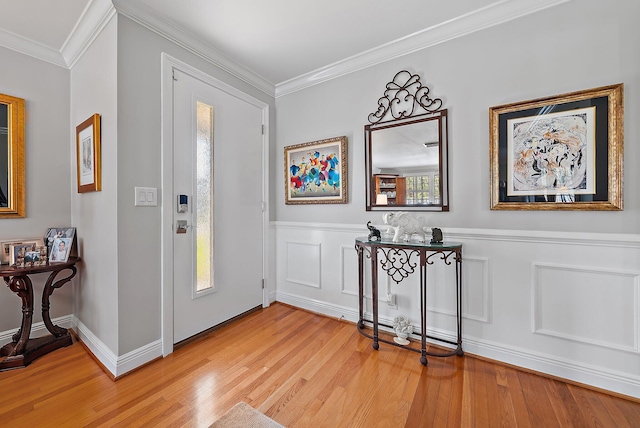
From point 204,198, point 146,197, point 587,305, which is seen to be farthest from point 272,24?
point 587,305

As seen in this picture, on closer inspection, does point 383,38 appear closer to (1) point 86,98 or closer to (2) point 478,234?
(2) point 478,234

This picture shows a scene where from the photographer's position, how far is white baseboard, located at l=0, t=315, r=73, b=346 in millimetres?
2133

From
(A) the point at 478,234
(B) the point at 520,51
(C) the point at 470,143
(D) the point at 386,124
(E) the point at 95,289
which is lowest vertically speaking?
(E) the point at 95,289

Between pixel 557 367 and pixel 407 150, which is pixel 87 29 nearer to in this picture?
pixel 407 150

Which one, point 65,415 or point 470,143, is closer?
point 65,415

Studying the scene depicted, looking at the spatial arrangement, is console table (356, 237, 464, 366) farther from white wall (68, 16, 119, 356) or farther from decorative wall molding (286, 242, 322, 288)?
white wall (68, 16, 119, 356)

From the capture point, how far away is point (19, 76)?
2.18 m

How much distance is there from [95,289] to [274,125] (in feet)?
7.34

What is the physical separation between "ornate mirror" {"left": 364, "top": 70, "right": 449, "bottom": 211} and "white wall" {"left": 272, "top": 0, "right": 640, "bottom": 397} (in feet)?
0.26

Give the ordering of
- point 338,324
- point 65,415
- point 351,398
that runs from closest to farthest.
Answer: point 65,415
point 351,398
point 338,324

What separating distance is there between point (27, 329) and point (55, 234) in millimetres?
744

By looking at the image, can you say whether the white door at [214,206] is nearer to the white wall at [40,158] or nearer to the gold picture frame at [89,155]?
the gold picture frame at [89,155]

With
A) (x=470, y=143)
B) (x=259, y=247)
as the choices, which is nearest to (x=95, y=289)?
(x=259, y=247)

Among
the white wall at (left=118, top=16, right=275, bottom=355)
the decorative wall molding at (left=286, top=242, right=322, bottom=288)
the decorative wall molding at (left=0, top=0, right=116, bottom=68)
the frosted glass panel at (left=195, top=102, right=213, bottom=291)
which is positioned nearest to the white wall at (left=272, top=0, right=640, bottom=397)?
the decorative wall molding at (left=286, top=242, right=322, bottom=288)
